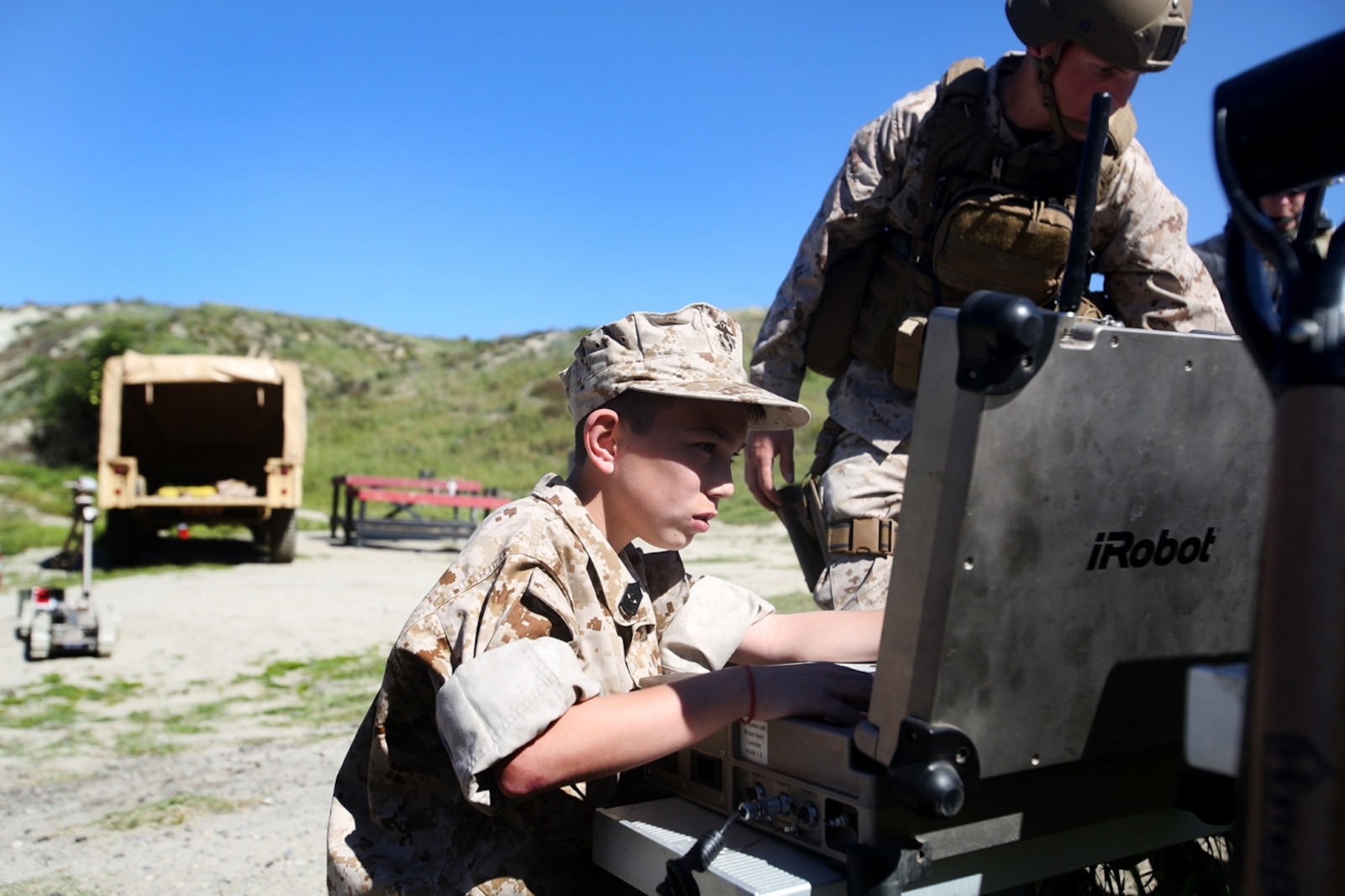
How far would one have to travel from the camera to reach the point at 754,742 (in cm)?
163

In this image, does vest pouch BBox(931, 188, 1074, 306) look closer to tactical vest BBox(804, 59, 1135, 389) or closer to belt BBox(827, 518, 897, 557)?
tactical vest BBox(804, 59, 1135, 389)

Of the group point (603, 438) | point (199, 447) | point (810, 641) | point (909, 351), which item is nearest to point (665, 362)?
point (603, 438)

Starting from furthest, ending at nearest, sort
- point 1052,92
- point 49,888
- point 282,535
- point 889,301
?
point 282,535 → point 889,301 → point 49,888 → point 1052,92

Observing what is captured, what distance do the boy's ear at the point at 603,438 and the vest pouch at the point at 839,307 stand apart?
1762mm

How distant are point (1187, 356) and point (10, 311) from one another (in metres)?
55.5

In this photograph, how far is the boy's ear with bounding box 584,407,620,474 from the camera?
2092 mm

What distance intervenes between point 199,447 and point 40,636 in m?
7.31

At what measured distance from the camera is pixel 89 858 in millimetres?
3643

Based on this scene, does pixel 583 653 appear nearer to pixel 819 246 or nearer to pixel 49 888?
pixel 819 246

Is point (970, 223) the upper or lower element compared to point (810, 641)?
upper

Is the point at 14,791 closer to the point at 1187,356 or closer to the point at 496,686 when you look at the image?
the point at 496,686

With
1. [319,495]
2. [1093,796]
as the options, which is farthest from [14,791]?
[319,495]

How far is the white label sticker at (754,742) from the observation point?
161 cm

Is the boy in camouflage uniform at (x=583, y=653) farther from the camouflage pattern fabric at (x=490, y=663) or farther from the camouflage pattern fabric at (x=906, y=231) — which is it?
the camouflage pattern fabric at (x=906, y=231)
